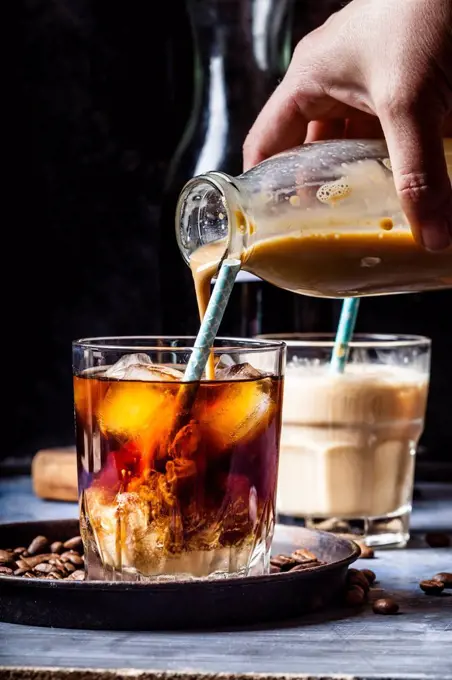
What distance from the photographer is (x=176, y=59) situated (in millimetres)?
1937

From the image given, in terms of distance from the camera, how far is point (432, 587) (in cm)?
113

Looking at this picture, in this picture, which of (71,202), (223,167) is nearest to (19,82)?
(71,202)

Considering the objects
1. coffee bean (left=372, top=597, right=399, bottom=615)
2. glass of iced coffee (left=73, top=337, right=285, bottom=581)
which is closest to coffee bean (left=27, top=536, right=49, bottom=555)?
glass of iced coffee (left=73, top=337, right=285, bottom=581)

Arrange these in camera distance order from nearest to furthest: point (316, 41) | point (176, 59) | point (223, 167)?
point (316, 41) → point (223, 167) → point (176, 59)

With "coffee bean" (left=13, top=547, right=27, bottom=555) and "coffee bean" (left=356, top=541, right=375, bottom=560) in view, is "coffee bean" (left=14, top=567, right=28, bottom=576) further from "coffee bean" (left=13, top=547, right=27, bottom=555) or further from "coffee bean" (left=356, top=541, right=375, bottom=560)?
"coffee bean" (left=356, top=541, right=375, bottom=560)

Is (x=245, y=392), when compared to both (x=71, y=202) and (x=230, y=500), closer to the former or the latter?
(x=230, y=500)

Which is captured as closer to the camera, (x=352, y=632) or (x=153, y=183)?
(x=352, y=632)

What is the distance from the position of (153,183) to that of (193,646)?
1140mm

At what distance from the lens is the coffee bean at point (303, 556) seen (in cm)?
113

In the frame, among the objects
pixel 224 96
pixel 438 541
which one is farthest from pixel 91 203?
pixel 438 541

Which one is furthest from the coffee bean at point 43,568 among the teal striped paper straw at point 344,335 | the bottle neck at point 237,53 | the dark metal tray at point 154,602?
the bottle neck at point 237,53

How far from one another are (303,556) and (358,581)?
73 millimetres

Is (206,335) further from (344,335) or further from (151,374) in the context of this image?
(344,335)

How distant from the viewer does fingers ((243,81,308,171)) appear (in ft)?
4.51
